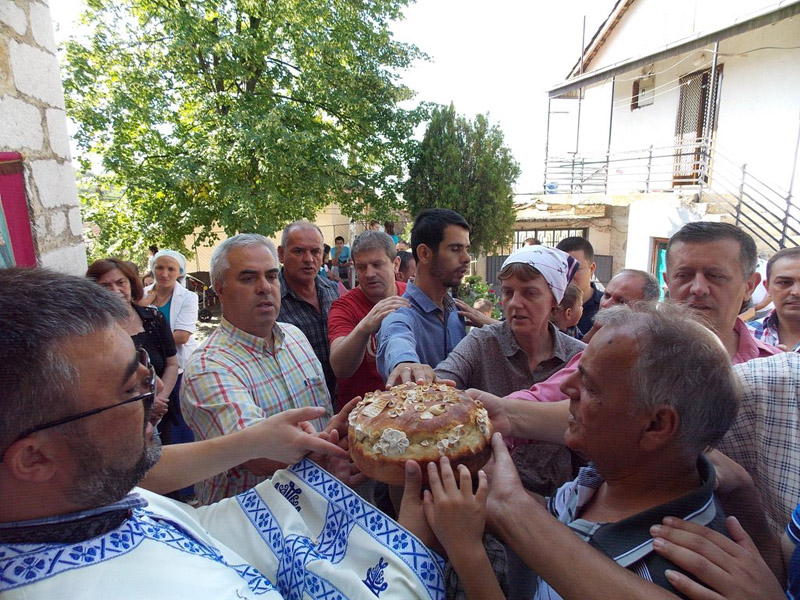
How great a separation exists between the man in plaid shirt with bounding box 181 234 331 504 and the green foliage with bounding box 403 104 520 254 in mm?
10049

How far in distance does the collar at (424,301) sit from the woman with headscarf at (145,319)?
2.14 meters

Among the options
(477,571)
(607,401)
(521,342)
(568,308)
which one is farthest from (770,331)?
(477,571)

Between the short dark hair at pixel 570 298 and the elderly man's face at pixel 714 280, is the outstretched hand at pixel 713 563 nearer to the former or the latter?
the elderly man's face at pixel 714 280

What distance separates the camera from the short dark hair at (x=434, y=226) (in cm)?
297

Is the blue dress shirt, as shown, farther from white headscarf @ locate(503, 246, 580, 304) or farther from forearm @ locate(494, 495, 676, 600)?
forearm @ locate(494, 495, 676, 600)

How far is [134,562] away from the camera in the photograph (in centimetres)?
100

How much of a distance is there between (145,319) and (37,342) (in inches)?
114

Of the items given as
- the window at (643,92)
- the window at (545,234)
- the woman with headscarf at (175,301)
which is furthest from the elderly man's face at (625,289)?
the window at (545,234)

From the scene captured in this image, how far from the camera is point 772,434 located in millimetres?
1370

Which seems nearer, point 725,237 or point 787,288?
point 725,237

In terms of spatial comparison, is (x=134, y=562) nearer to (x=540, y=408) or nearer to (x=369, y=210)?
(x=540, y=408)

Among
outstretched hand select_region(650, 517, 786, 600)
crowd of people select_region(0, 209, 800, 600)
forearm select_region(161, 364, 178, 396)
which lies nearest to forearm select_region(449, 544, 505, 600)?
crowd of people select_region(0, 209, 800, 600)

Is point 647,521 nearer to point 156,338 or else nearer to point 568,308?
point 568,308

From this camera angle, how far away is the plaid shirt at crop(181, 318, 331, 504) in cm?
180
